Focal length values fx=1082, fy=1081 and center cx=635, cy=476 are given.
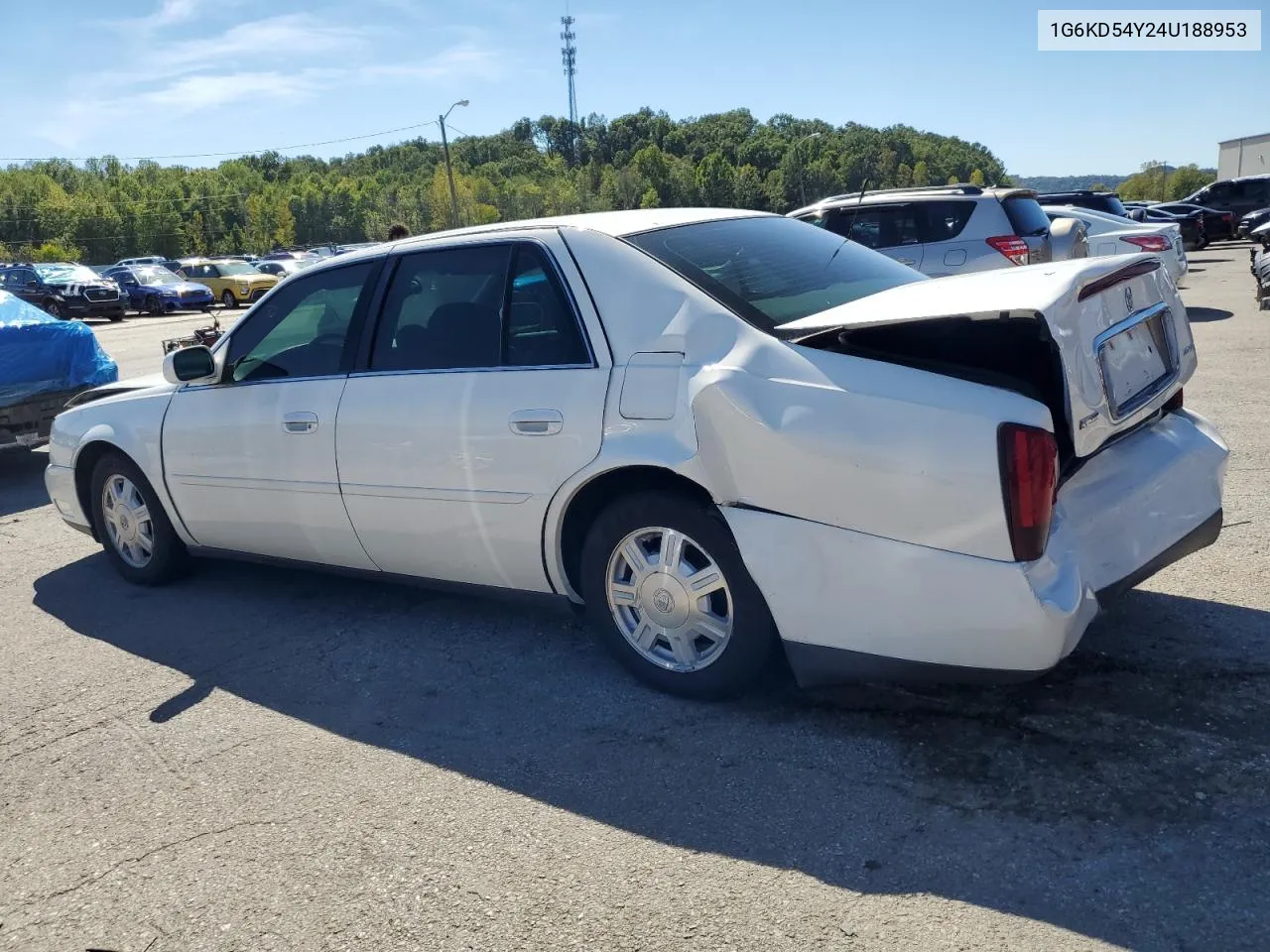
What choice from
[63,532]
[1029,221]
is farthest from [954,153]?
[63,532]

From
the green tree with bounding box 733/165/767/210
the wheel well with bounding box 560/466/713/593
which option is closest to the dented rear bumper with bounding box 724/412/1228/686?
the wheel well with bounding box 560/466/713/593

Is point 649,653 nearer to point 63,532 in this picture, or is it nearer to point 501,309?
point 501,309

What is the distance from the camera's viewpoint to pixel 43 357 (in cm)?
882

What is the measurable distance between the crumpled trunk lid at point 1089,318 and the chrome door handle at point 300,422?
2150 millimetres

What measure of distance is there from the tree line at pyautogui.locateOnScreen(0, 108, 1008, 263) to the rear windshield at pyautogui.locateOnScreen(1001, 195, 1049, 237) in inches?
2168

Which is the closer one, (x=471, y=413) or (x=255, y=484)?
(x=471, y=413)

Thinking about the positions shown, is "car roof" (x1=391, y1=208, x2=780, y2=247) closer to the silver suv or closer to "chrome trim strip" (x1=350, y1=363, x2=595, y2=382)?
"chrome trim strip" (x1=350, y1=363, x2=595, y2=382)

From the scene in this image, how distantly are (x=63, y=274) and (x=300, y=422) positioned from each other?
104ft

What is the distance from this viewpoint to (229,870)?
9.91ft

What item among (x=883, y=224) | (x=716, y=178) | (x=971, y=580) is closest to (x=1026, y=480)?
(x=971, y=580)

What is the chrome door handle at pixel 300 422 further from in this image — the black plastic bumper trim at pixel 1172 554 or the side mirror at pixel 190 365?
the black plastic bumper trim at pixel 1172 554

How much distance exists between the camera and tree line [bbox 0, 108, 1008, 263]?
75669 mm

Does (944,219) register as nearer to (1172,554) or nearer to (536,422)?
(1172,554)

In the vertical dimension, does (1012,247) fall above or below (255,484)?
above
